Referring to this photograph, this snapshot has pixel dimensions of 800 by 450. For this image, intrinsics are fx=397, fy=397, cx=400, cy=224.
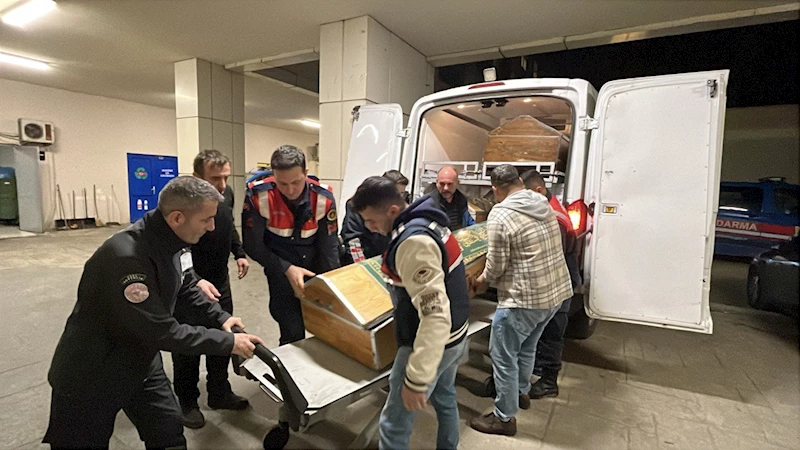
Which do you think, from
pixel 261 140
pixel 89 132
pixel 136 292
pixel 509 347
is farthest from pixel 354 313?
pixel 261 140

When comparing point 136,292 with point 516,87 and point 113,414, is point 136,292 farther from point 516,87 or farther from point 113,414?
point 516,87

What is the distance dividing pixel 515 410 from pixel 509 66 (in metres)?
6.84

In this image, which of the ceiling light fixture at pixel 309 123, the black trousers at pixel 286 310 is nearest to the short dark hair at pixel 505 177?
the black trousers at pixel 286 310

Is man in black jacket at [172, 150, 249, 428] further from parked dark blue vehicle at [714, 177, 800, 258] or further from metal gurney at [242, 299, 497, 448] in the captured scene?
parked dark blue vehicle at [714, 177, 800, 258]

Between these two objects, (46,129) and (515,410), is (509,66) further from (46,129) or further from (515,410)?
(46,129)

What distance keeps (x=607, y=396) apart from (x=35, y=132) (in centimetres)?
1333

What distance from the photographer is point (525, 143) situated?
3.90 metres

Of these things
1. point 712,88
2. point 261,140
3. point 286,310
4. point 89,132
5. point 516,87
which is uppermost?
point 261,140

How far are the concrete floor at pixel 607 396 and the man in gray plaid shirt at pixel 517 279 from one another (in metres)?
0.34

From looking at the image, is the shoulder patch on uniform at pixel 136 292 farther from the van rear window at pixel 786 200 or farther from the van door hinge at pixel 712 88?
the van rear window at pixel 786 200

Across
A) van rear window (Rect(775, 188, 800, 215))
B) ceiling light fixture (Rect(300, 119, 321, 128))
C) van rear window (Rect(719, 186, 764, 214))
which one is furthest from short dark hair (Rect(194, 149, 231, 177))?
ceiling light fixture (Rect(300, 119, 321, 128))

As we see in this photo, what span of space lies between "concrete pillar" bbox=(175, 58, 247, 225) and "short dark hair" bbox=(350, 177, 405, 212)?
7.16 metres

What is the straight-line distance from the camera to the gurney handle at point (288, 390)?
1.66m

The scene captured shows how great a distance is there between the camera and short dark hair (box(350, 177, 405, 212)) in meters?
1.70
